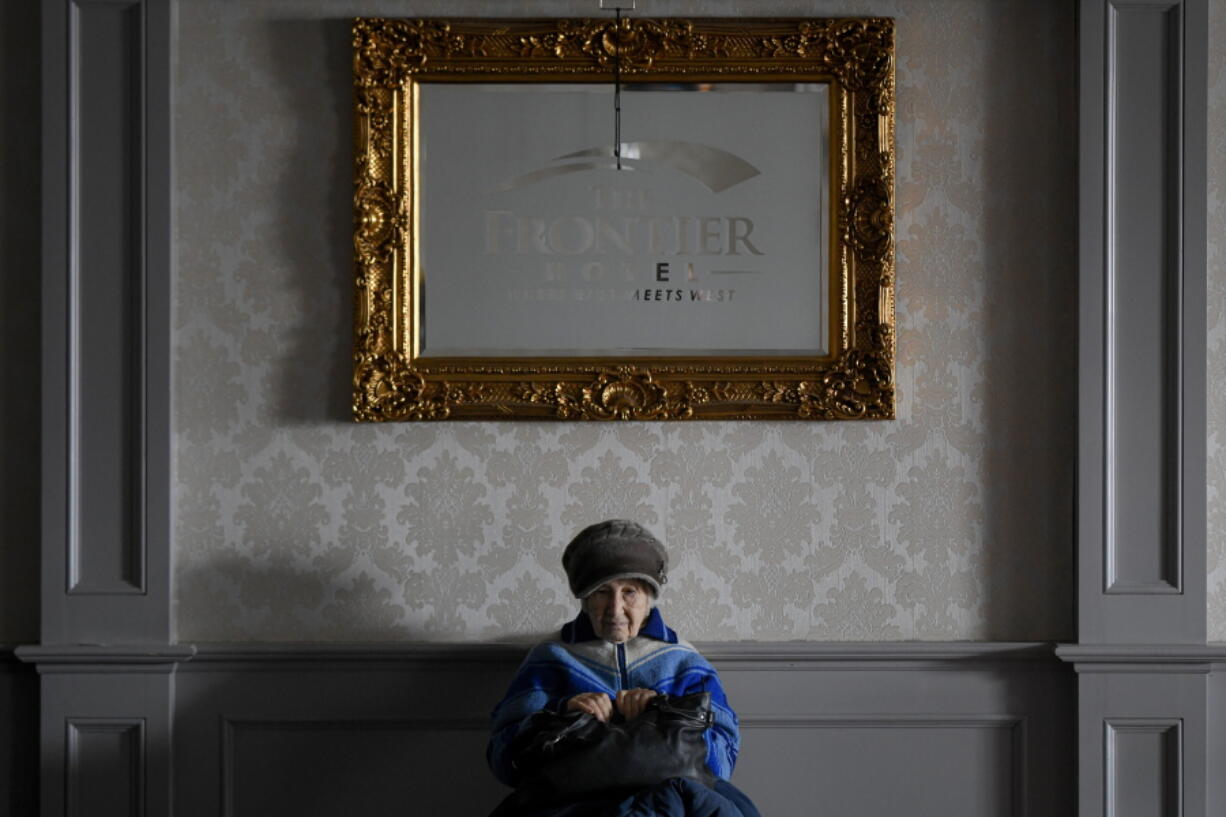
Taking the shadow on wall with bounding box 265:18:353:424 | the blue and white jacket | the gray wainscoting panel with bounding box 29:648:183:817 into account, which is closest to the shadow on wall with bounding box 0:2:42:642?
the gray wainscoting panel with bounding box 29:648:183:817

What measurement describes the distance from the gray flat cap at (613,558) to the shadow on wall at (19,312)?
1274 millimetres

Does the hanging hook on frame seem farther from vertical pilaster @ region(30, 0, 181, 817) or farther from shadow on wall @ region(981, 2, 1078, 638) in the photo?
vertical pilaster @ region(30, 0, 181, 817)

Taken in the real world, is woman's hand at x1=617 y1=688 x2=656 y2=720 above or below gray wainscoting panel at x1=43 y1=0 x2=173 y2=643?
below

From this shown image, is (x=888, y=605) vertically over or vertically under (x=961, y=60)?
under

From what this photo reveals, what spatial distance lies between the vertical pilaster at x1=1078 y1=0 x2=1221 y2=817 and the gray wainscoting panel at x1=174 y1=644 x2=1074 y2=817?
139 mm

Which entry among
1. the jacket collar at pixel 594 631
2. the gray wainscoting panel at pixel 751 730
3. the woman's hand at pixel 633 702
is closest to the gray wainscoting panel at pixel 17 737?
the gray wainscoting panel at pixel 751 730

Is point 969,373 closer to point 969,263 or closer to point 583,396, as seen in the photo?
point 969,263

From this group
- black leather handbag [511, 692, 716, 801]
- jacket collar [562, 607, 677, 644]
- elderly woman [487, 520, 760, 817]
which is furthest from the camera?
jacket collar [562, 607, 677, 644]

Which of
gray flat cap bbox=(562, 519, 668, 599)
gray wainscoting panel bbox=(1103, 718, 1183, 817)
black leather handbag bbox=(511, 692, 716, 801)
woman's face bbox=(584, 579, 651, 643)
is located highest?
gray flat cap bbox=(562, 519, 668, 599)

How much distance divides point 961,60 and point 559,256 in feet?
3.30

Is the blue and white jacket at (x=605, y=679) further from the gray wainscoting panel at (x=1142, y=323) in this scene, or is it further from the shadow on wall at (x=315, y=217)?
the gray wainscoting panel at (x=1142, y=323)

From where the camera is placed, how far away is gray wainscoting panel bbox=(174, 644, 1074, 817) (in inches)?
102

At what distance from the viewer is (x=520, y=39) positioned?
A: 260 cm

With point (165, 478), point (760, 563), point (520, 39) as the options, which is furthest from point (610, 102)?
point (165, 478)
